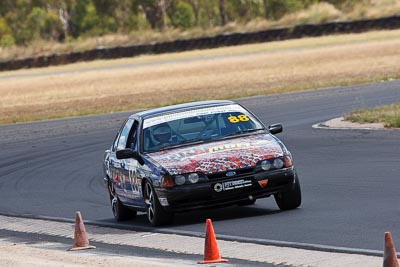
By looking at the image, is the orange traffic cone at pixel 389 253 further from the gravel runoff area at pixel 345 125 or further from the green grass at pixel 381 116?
the gravel runoff area at pixel 345 125

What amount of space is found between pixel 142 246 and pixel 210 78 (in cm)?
4172

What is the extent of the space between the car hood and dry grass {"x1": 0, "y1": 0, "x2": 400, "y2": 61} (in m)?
65.8

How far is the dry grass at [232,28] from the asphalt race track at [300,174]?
47502 mm

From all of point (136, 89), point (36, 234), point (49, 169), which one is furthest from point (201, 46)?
point (36, 234)

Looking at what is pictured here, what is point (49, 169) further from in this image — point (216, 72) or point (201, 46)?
point (201, 46)

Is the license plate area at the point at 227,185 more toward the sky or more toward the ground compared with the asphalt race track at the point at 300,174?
more toward the sky

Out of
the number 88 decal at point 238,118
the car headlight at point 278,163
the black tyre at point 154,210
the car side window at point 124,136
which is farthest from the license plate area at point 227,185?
the car side window at point 124,136

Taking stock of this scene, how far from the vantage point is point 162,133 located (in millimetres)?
14414

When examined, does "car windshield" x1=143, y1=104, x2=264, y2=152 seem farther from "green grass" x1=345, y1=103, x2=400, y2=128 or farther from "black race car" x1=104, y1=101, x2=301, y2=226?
"green grass" x1=345, y1=103, x2=400, y2=128

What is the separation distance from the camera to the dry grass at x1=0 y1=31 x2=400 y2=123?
43.3m

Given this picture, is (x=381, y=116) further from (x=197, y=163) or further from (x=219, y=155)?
(x=197, y=163)

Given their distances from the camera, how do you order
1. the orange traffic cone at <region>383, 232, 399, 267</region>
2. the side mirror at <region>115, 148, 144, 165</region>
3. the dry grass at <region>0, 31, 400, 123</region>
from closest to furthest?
the orange traffic cone at <region>383, 232, 399, 267</region>, the side mirror at <region>115, 148, 144, 165</region>, the dry grass at <region>0, 31, 400, 123</region>

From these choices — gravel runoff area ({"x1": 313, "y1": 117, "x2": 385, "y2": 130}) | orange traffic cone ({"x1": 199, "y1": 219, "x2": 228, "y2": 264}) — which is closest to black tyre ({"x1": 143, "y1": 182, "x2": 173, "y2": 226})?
orange traffic cone ({"x1": 199, "y1": 219, "x2": 228, "y2": 264})

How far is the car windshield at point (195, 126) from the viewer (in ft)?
46.7
